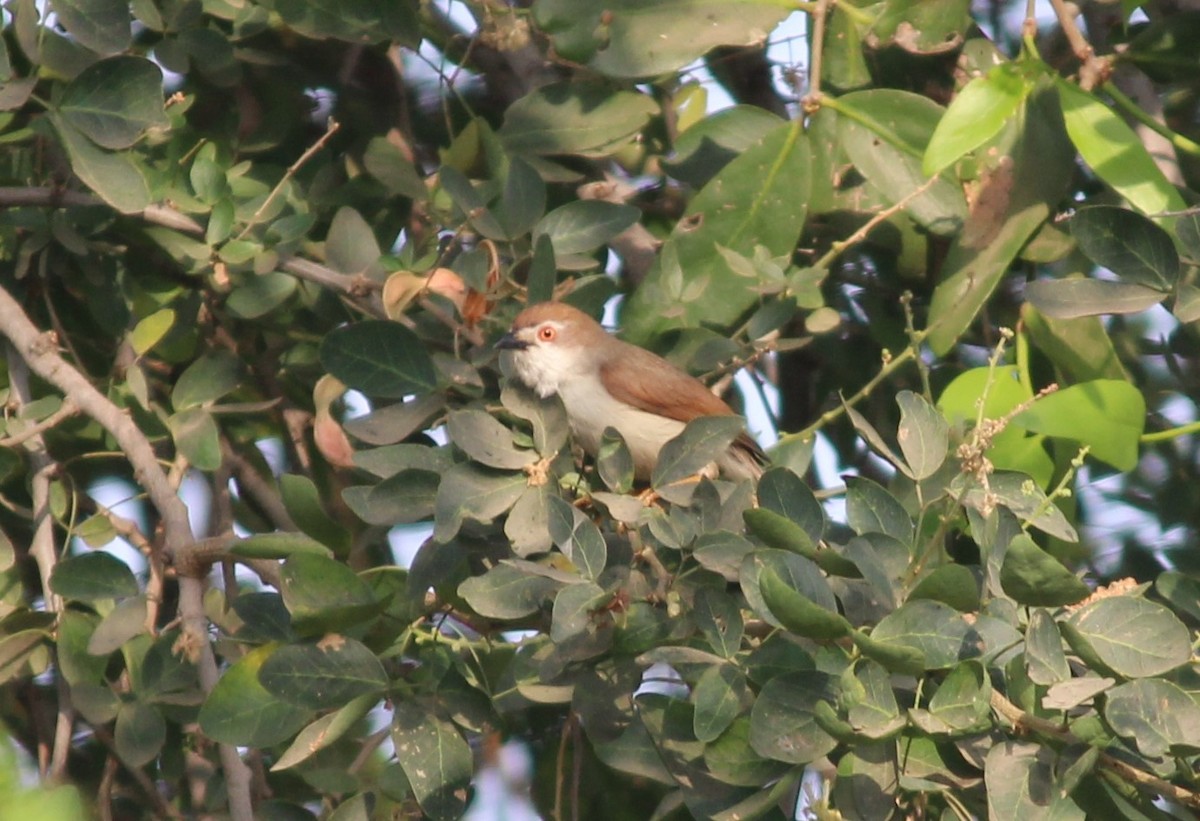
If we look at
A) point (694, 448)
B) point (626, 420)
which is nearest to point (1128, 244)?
point (694, 448)

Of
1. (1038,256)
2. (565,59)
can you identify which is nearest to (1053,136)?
(1038,256)

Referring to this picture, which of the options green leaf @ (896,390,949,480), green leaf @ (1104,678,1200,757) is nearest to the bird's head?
green leaf @ (896,390,949,480)

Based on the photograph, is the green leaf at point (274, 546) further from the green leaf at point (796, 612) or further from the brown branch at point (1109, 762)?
the brown branch at point (1109, 762)

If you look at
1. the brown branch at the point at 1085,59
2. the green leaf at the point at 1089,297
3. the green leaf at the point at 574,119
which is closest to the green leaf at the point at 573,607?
the green leaf at the point at 1089,297

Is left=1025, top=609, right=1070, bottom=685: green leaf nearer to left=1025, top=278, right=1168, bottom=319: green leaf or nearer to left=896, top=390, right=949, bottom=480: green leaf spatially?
left=896, top=390, right=949, bottom=480: green leaf

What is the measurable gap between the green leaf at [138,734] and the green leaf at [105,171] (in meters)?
1.19

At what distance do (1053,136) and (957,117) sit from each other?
46 centimetres

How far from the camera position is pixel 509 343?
12.3 feet

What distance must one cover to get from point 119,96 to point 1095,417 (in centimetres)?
242

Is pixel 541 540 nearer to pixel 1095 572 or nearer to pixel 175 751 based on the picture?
pixel 175 751

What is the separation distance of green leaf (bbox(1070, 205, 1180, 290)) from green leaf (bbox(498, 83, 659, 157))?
1569mm

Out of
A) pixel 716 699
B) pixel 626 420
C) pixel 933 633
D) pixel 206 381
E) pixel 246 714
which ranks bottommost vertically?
pixel 626 420

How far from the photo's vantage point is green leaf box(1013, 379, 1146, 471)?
10.9 ft

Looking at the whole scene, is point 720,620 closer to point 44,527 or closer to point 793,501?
point 793,501
